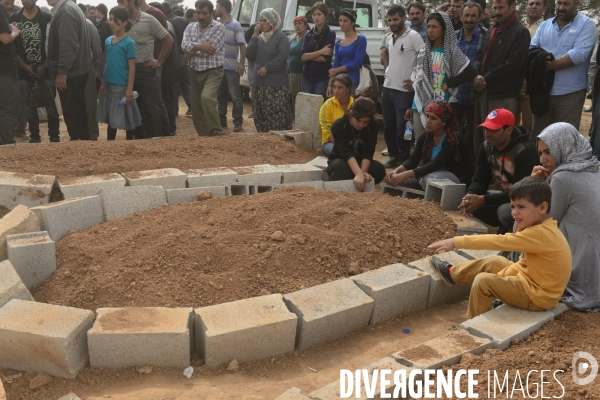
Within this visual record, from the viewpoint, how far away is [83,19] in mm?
7242

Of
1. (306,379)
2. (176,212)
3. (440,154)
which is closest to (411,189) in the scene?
(440,154)

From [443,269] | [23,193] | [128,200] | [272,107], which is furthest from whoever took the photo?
[272,107]

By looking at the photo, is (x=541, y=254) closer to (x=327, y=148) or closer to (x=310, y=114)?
(x=327, y=148)

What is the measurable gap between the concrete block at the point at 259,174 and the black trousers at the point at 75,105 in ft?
9.23

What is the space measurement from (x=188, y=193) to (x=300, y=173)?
4.17ft

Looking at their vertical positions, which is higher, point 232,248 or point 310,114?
point 310,114

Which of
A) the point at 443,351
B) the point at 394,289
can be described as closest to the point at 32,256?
the point at 394,289

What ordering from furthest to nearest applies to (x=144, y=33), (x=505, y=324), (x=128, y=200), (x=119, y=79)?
1. (x=144, y=33)
2. (x=119, y=79)
3. (x=128, y=200)
4. (x=505, y=324)

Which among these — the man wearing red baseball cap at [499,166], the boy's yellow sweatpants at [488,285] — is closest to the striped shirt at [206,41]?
the man wearing red baseball cap at [499,166]

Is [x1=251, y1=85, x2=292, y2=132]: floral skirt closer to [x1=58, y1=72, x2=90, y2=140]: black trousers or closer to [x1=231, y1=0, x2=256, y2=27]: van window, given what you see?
[x1=58, y1=72, x2=90, y2=140]: black trousers

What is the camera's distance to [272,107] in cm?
837

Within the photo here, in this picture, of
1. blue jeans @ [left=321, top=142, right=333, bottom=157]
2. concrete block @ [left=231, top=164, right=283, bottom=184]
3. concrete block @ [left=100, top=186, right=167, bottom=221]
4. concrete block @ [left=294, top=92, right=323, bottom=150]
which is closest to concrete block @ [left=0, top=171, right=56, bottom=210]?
concrete block @ [left=100, top=186, right=167, bottom=221]

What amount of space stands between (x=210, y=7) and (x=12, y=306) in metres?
5.57

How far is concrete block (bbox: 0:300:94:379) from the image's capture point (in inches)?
117
